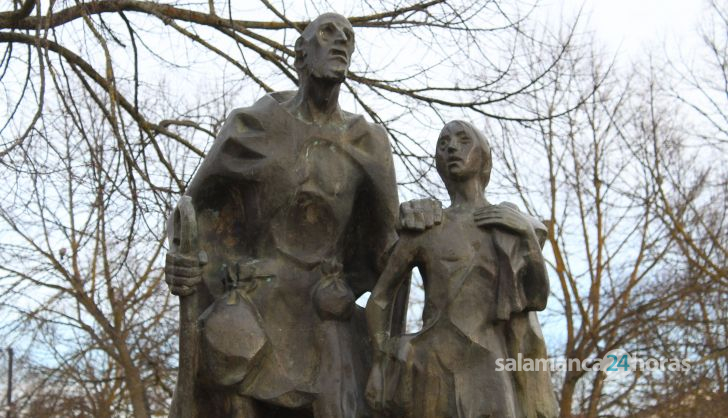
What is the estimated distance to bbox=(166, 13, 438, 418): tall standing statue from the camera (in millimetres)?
5488

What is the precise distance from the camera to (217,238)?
587 centimetres

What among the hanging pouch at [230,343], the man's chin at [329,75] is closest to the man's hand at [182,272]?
the hanging pouch at [230,343]

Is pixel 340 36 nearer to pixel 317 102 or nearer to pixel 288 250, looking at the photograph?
pixel 317 102

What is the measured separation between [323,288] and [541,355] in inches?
39.6

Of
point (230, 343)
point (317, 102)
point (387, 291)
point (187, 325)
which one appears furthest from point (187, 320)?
point (317, 102)

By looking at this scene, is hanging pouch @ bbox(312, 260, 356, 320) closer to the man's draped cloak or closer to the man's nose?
the man's draped cloak

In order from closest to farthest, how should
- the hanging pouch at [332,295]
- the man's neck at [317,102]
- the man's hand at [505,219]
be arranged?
1. the man's hand at [505,219]
2. the hanging pouch at [332,295]
3. the man's neck at [317,102]

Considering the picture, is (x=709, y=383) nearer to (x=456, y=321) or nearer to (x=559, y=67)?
(x=559, y=67)

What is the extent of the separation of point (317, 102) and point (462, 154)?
779 millimetres

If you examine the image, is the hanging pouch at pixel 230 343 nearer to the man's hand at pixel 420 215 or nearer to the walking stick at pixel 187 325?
the walking stick at pixel 187 325

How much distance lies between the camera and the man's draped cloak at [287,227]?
5.59 metres

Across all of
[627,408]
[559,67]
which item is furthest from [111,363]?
[559,67]

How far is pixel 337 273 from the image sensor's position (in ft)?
19.0

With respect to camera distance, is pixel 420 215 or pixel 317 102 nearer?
pixel 420 215
